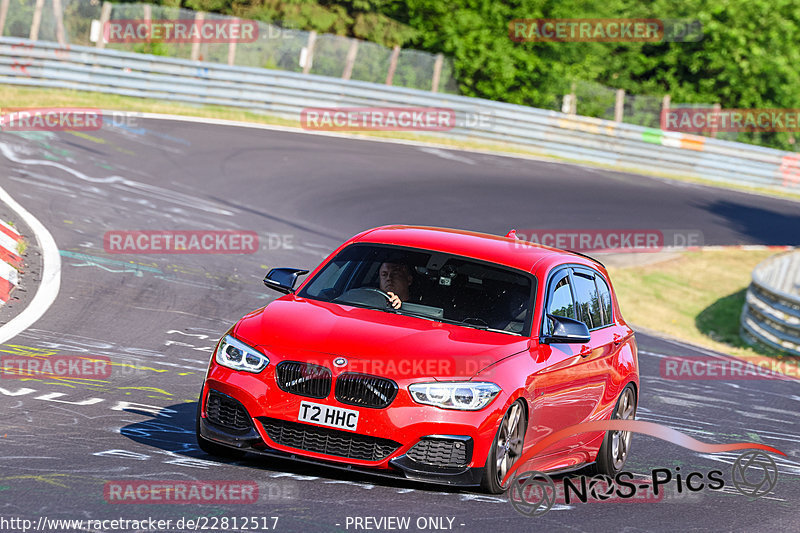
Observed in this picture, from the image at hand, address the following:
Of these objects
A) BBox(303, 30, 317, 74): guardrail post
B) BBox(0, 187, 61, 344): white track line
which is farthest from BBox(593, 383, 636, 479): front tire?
BBox(303, 30, 317, 74): guardrail post

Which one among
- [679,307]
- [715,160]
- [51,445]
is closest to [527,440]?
[51,445]

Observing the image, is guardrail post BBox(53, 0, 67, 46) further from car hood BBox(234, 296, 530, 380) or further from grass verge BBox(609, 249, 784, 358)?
car hood BBox(234, 296, 530, 380)

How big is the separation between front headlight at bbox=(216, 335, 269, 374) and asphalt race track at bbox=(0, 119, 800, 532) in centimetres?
58

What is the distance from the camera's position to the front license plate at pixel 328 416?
6.42 metres

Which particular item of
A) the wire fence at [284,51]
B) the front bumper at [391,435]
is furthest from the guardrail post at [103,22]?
the front bumper at [391,435]

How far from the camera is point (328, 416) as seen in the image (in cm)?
644

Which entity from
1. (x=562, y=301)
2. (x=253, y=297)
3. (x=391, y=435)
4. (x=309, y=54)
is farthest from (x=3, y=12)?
(x=391, y=435)

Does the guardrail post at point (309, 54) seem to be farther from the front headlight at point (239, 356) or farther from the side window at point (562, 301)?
the front headlight at point (239, 356)

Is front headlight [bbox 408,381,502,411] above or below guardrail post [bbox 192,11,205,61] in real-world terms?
below

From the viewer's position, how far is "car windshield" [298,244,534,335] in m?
7.51

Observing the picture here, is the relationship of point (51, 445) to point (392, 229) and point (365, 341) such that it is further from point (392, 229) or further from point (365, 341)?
point (392, 229)

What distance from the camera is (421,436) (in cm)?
640

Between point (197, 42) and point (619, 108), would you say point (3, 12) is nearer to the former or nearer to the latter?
point (197, 42)

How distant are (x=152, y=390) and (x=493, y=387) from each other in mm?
3242
